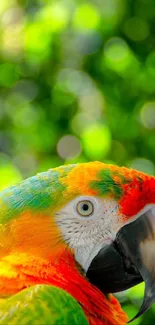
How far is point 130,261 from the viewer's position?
193 cm

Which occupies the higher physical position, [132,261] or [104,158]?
[104,158]

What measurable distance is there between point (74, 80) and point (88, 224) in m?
1.89

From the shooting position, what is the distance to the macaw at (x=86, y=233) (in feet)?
6.14

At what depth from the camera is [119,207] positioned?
6.45 feet

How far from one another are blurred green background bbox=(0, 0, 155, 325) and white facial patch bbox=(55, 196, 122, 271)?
1519mm

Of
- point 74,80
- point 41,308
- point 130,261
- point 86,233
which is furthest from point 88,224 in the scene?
point 74,80

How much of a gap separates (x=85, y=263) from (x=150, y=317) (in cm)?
95

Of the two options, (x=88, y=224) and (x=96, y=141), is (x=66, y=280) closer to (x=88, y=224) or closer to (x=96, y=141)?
(x=88, y=224)

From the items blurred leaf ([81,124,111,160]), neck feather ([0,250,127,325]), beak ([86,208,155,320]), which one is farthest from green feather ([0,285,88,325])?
blurred leaf ([81,124,111,160])

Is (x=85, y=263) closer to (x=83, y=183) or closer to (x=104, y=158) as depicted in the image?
(x=83, y=183)

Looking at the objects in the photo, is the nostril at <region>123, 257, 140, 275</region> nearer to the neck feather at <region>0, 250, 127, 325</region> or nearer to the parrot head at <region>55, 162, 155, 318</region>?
the parrot head at <region>55, 162, 155, 318</region>

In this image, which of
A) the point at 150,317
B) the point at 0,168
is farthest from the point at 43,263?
the point at 0,168

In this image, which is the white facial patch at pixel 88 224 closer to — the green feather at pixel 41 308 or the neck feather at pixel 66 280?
the neck feather at pixel 66 280

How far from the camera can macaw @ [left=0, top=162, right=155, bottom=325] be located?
1872mm
